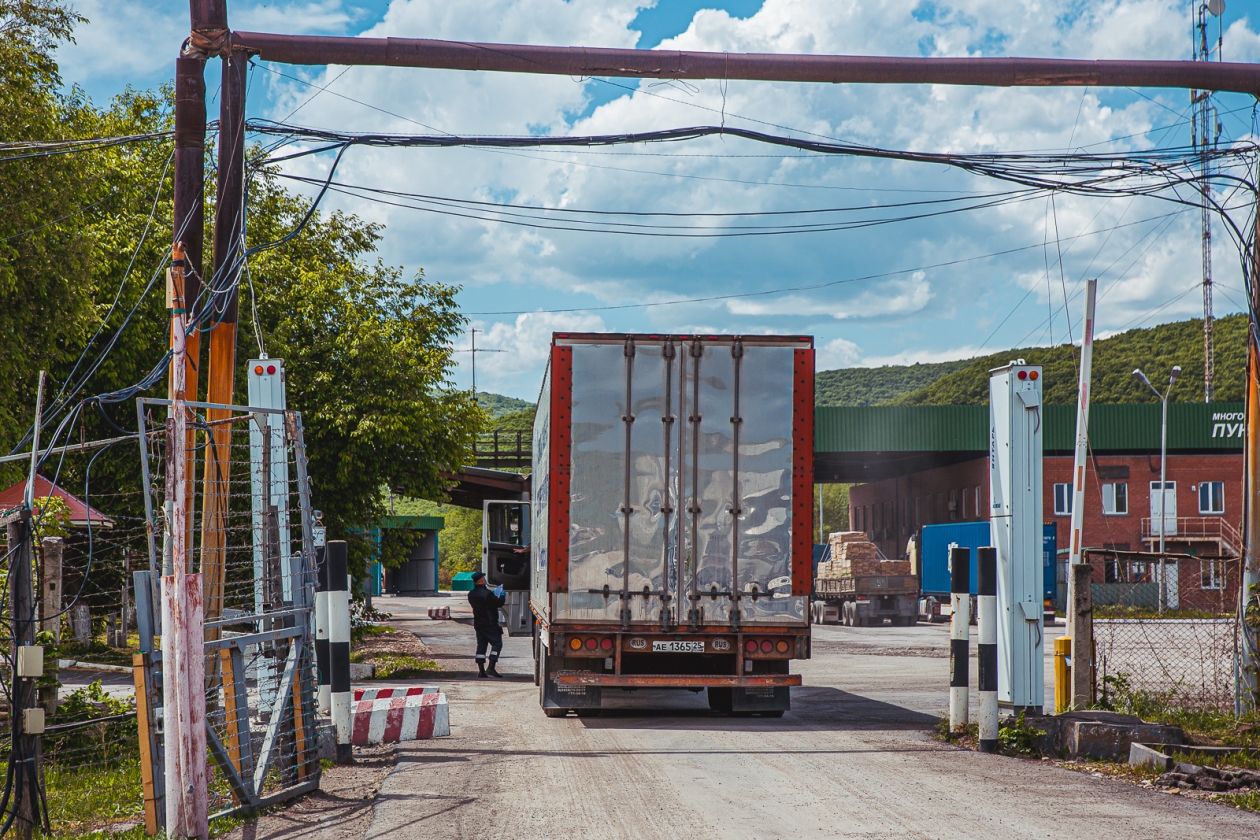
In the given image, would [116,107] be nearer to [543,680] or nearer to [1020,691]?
[543,680]

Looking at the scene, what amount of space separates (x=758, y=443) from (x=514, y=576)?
1075 cm

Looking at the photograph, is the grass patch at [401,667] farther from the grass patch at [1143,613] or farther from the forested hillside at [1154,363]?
the forested hillside at [1154,363]

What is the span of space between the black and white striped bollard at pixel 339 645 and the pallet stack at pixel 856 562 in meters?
28.8

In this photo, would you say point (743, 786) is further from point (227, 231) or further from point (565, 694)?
point (227, 231)

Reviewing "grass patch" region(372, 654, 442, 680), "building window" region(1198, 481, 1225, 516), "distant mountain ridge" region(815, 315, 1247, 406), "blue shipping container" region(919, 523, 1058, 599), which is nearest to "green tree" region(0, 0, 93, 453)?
A: "grass patch" region(372, 654, 442, 680)

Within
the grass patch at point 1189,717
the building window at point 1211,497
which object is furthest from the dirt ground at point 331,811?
the building window at point 1211,497

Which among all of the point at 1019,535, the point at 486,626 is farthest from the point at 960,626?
the point at 486,626

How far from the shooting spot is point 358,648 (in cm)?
2445

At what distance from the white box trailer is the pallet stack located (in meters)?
25.7

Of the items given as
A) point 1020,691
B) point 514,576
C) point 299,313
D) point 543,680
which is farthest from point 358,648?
point 1020,691

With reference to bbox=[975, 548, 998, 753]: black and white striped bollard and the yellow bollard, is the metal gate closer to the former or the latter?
bbox=[975, 548, 998, 753]: black and white striped bollard

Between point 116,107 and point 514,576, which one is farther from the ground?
point 116,107

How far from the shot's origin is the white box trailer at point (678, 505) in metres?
11.5

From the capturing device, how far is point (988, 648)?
9.57 meters
